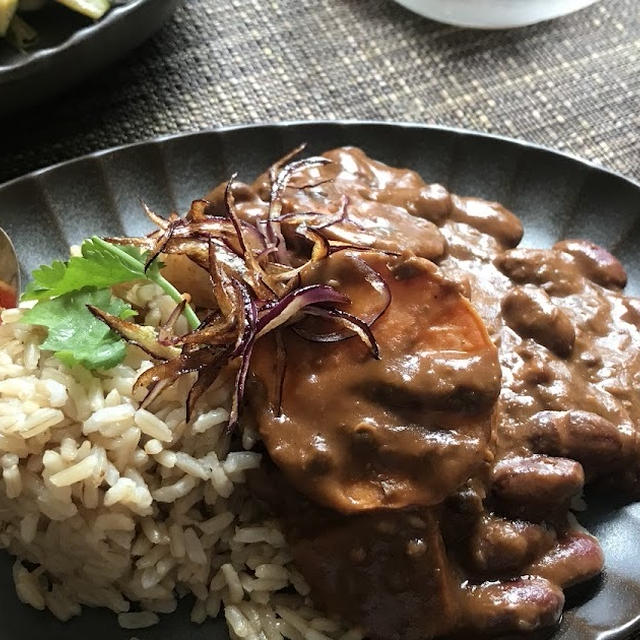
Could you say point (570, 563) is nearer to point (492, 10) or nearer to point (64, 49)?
point (64, 49)

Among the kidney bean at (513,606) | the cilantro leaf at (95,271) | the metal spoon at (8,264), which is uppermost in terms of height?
the cilantro leaf at (95,271)

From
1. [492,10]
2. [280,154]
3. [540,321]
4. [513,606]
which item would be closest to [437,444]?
[513,606]

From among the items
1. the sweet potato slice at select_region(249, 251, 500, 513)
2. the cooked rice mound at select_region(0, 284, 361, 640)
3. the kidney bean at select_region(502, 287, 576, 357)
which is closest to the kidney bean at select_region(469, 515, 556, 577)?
the sweet potato slice at select_region(249, 251, 500, 513)

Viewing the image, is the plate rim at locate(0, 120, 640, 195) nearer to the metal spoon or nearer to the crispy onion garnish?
the metal spoon

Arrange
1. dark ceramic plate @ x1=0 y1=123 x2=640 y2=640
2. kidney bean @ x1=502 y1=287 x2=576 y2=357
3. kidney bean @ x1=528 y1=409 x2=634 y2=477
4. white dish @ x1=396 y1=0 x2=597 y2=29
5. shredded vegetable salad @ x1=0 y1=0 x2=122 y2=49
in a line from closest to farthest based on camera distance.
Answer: kidney bean @ x1=528 y1=409 x2=634 y2=477, kidney bean @ x1=502 y1=287 x2=576 y2=357, dark ceramic plate @ x1=0 y1=123 x2=640 y2=640, shredded vegetable salad @ x1=0 y1=0 x2=122 y2=49, white dish @ x1=396 y1=0 x2=597 y2=29

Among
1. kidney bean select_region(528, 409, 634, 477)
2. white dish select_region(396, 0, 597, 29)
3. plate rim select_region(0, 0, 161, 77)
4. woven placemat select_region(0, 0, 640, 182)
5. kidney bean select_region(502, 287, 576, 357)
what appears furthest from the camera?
white dish select_region(396, 0, 597, 29)

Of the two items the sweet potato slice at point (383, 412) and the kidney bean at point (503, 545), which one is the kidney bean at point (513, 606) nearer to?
the kidney bean at point (503, 545)

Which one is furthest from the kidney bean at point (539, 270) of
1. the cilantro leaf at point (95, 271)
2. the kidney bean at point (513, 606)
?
the cilantro leaf at point (95, 271)
